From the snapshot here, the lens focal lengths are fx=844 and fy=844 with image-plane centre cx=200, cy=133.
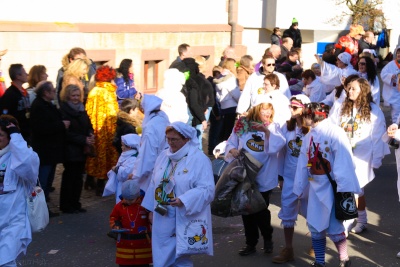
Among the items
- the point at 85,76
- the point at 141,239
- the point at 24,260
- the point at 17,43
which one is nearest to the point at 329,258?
the point at 141,239

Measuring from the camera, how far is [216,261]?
8.73 meters

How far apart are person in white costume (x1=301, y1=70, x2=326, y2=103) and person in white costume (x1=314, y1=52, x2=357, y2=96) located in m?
0.49

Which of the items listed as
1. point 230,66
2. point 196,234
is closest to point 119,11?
point 230,66

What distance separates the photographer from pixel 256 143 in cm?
863

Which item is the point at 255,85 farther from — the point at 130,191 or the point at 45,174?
the point at 130,191

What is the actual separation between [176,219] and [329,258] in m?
2.40

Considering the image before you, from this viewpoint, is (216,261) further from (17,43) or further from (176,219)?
(17,43)

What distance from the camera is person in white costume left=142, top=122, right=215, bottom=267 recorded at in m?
7.03

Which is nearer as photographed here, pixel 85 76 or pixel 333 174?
pixel 333 174

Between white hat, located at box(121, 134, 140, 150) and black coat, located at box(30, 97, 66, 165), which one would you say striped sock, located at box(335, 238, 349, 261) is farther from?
black coat, located at box(30, 97, 66, 165)

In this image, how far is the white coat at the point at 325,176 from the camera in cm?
788

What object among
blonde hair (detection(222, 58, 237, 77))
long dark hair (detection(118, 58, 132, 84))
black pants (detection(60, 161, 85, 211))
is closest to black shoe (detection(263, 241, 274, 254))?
black pants (detection(60, 161, 85, 211))

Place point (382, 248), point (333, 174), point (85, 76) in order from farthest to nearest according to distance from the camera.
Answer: point (85, 76) < point (382, 248) < point (333, 174)

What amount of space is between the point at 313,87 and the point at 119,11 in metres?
6.07
